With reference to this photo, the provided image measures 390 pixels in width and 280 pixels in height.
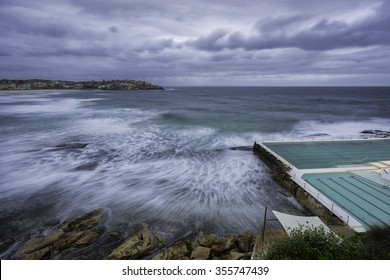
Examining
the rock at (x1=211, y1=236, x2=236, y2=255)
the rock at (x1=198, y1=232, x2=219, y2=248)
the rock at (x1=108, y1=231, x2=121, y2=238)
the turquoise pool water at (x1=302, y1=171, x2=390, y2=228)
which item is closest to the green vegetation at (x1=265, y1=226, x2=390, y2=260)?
the rock at (x1=211, y1=236, x2=236, y2=255)

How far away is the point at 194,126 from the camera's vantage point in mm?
33562

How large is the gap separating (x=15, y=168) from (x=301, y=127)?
32.1 metres

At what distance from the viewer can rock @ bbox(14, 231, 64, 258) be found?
28.7ft

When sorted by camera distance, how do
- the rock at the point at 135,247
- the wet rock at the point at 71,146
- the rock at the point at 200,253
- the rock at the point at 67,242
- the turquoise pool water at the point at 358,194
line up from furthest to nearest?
1. the wet rock at the point at 71,146
2. the turquoise pool water at the point at 358,194
3. the rock at the point at 67,242
4. the rock at the point at 135,247
5. the rock at the point at 200,253

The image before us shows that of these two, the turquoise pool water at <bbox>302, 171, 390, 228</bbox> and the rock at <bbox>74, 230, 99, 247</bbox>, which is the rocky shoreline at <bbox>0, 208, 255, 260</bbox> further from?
the turquoise pool water at <bbox>302, 171, 390, 228</bbox>

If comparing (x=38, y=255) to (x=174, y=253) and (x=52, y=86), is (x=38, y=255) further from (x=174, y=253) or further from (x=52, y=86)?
(x=52, y=86)

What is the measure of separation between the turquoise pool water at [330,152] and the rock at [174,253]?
10.5 meters

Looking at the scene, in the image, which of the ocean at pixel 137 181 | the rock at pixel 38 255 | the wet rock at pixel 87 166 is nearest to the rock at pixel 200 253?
the ocean at pixel 137 181

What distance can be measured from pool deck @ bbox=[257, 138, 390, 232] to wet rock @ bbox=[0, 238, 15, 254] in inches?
519

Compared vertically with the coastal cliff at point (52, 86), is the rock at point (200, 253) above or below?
below

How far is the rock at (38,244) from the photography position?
344 inches

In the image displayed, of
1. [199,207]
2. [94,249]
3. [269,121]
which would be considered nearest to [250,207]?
[199,207]

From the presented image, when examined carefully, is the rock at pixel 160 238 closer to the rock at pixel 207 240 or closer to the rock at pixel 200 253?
the rock at pixel 207 240

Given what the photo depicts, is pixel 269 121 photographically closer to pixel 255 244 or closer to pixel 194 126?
pixel 194 126
